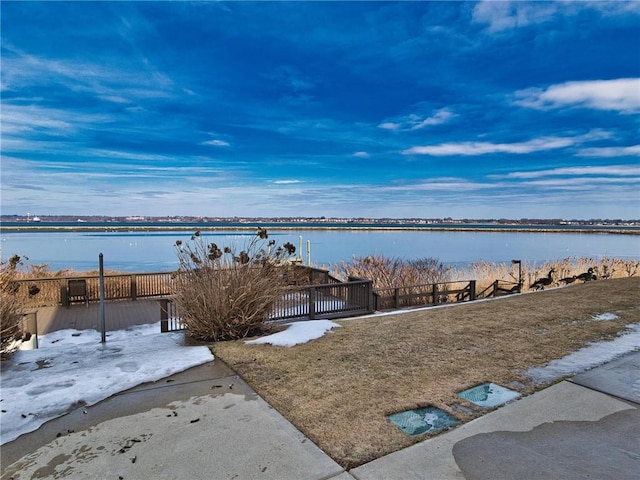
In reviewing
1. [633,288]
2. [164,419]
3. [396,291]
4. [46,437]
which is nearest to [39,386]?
[46,437]

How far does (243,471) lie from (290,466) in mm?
301

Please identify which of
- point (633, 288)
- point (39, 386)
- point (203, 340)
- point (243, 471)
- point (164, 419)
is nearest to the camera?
point (243, 471)

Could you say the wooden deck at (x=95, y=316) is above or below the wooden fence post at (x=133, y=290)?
below

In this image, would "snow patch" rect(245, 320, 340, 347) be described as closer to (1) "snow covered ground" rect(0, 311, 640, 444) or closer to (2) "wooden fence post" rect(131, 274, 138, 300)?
(1) "snow covered ground" rect(0, 311, 640, 444)

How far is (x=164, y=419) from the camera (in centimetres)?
331

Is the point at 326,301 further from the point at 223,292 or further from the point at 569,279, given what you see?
the point at 569,279

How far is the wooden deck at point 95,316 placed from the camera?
8.71 metres

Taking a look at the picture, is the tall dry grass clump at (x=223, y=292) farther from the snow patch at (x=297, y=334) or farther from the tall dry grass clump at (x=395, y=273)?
the tall dry grass clump at (x=395, y=273)

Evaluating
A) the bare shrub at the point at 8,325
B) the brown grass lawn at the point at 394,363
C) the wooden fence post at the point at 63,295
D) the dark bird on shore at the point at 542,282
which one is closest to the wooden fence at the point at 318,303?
the brown grass lawn at the point at 394,363

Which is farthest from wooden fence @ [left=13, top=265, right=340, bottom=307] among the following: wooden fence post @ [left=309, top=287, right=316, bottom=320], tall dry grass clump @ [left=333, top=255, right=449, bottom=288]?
tall dry grass clump @ [left=333, top=255, right=449, bottom=288]

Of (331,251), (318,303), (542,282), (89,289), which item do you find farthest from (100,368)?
(331,251)

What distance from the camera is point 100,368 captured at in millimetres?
4633

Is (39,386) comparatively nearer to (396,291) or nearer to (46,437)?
(46,437)

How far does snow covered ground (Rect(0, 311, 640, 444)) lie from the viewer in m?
3.58
